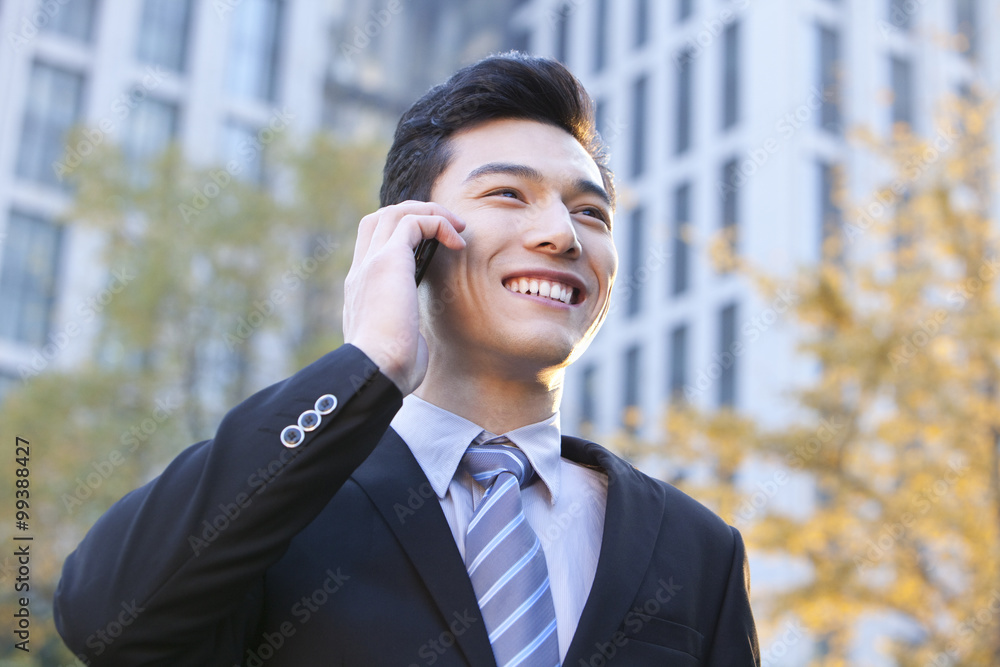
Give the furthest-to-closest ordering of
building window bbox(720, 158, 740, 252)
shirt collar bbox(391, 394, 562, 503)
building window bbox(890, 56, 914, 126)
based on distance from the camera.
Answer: building window bbox(890, 56, 914, 126) → building window bbox(720, 158, 740, 252) → shirt collar bbox(391, 394, 562, 503)

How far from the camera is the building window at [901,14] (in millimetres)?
27312

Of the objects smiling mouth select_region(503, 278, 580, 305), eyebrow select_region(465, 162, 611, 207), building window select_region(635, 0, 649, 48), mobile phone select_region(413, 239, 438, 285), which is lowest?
smiling mouth select_region(503, 278, 580, 305)

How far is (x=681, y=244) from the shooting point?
28375 mm

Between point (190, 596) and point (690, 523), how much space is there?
100cm

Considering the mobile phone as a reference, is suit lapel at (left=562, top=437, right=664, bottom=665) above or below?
below

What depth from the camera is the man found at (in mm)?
1591

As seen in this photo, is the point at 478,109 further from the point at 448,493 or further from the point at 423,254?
the point at 448,493

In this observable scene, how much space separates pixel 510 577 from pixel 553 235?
2.15ft

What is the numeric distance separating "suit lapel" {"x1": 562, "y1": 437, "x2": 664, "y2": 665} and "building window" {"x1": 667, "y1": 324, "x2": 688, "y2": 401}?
83.7 feet

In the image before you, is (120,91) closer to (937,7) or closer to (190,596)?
(937,7)

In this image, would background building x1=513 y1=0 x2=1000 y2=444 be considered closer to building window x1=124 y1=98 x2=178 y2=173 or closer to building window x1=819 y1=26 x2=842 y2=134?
building window x1=819 y1=26 x2=842 y2=134

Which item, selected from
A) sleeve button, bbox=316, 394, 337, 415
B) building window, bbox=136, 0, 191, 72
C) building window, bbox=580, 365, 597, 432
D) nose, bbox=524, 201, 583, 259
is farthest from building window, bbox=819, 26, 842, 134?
sleeve button, bbox=316, 394, 337, 415

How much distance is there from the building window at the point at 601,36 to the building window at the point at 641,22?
1.49m

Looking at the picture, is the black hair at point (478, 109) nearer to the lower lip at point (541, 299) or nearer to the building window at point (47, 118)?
the lower lip at point (541, 299)
